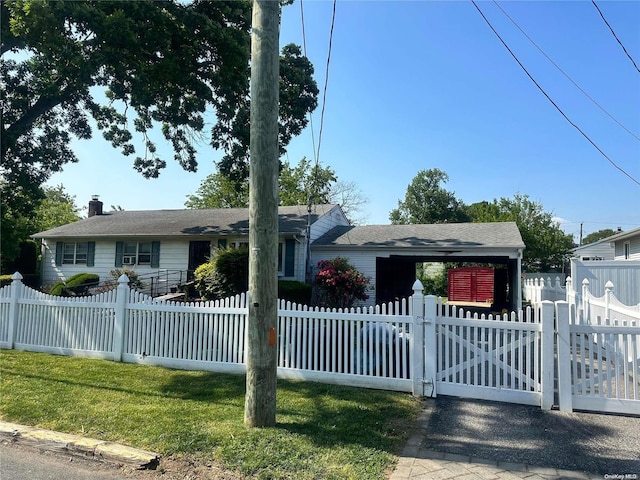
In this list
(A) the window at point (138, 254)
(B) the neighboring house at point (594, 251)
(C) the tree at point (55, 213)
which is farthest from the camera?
(B) the neighboring house at point (594, 251)

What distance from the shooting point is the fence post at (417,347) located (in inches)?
229

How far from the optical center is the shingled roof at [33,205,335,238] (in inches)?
719

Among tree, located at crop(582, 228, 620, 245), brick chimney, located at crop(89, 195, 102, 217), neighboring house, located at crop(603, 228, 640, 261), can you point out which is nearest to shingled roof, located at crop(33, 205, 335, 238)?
brick chimney, located at crop(89, 195, 102, 217)

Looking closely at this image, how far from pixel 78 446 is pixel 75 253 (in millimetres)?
19098

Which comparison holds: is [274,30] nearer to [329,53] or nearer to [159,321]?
[329,53]

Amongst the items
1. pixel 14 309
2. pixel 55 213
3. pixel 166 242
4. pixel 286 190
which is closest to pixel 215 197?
pixel 286 190

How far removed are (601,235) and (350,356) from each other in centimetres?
9900

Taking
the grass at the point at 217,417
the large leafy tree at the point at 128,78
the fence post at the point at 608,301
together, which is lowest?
the grass at the point at 217,417

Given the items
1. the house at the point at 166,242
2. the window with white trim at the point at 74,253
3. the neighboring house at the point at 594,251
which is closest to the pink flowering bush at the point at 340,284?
the house at the point at 166,242

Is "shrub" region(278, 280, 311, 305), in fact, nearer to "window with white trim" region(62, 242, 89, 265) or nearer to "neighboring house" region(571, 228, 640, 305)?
"neighboring house" region(571, 228, 640, 305)

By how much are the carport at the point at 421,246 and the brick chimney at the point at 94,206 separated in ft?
48.2

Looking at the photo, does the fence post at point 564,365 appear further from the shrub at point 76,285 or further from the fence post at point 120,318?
the shrub at point 76,285

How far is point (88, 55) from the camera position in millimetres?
12859

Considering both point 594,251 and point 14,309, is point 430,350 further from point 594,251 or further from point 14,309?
point 594,251
